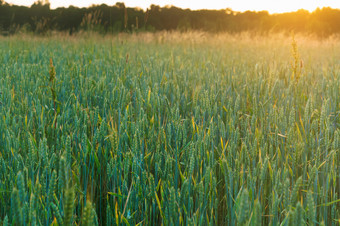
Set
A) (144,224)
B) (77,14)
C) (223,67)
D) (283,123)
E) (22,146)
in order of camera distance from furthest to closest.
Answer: (77,14), (223,67), (283,123), (22,146), (144,224)

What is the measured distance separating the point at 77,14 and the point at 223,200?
12616 mm

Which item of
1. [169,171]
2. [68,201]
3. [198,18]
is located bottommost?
[169,171]

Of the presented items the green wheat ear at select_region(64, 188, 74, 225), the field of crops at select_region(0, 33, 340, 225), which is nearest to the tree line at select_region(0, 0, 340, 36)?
the field of crops at select_region(0, 33, 340, 225)

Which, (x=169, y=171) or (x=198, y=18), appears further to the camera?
(x=198, y=18)

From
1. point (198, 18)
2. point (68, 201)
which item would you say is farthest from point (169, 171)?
point (198, 18)

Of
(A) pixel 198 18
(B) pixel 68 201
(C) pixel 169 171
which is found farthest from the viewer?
(A) pixel 198 18

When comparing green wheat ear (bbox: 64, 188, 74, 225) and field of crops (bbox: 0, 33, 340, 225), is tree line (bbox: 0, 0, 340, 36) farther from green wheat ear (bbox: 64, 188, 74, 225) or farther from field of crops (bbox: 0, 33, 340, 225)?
green wheat ear (bbox: 64, 188, 74, 225)

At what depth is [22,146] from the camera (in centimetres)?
98

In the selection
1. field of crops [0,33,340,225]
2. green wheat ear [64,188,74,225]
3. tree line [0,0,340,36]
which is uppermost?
tree line [0,0,340,36]

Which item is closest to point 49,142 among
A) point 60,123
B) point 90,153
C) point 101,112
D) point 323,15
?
point 60,123

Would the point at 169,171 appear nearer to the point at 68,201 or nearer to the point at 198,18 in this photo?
the point at 68,201

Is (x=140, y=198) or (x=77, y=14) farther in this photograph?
(x=77, y=14)

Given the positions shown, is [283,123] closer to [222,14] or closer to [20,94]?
[20,94]

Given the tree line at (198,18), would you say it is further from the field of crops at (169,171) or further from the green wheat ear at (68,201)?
the green wheat ear at (68,201)
